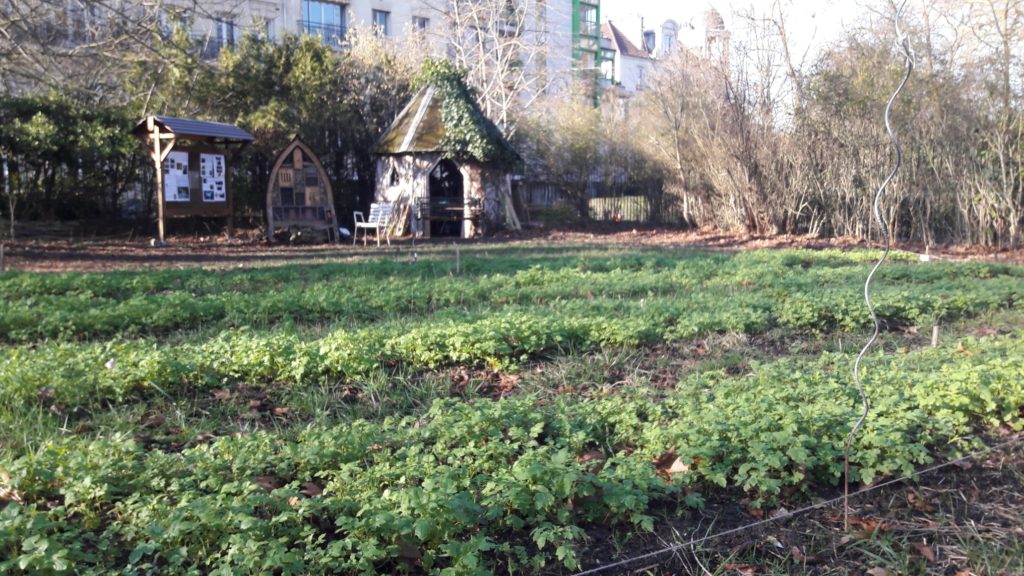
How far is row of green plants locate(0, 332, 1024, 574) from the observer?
327 centimetres

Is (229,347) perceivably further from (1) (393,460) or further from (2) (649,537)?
(2) (649,537)

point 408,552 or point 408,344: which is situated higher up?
point 408,344

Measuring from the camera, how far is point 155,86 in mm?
21016

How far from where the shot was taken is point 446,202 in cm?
2230

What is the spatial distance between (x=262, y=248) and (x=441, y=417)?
14.7m

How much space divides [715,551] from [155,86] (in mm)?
21139

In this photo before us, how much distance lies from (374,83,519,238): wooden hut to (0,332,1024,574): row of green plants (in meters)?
16.9

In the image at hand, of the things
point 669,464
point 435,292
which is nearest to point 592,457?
point 669,464

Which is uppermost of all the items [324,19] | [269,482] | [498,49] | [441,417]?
[324,19]

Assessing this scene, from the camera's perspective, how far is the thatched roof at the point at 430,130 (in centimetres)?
2186

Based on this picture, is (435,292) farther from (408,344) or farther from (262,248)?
(262,248)

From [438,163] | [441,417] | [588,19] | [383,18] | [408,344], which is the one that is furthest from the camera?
[588,19]

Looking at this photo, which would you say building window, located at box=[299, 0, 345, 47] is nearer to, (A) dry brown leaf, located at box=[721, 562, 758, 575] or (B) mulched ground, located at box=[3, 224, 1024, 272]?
(B) mulched ground, located at box=[3, 224, 1024, 272]

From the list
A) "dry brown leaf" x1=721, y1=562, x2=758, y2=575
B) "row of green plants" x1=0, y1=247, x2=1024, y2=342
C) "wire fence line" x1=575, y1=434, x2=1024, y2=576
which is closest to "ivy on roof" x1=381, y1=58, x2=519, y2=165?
"row of green plants" x1=0, y1=247, x2=1024, y2=342
